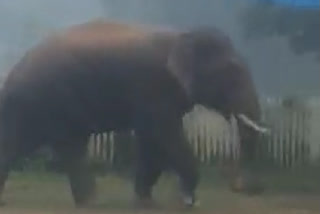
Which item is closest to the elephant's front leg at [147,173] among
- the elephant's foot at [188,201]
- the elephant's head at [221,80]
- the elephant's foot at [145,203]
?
the elephant's foot at [145,203]

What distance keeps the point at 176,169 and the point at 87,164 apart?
2.26 ft

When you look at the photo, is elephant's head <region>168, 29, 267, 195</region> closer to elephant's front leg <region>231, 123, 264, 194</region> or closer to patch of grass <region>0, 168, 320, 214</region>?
elephant's front leg <region>231, 123, 264, 194</region>

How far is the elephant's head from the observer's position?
40.9 ft

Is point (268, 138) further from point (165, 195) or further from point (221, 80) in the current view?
point (165, 195)

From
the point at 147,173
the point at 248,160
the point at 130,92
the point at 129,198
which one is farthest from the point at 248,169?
the point at 130,92

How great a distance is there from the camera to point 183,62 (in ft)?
40.7

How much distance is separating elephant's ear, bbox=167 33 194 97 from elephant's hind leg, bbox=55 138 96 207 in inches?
34.3

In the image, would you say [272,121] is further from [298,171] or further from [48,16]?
[48,16]

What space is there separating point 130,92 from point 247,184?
45.2 inches

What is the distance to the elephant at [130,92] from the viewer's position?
12.3 metres

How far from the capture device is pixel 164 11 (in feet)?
40.9

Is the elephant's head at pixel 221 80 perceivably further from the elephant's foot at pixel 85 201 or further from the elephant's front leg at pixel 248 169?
the elephant's foot at pixel 85 201

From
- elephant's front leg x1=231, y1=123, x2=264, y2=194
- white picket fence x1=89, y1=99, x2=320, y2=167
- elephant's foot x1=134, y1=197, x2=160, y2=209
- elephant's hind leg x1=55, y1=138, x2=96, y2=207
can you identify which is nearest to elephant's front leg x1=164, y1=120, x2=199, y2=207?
white picket fence x1=89, y1=99, x2=320, y2=167

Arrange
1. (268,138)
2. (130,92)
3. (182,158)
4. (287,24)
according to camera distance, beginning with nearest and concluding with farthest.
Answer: (130,92) → (182,158) → (287,24) → (268,138)
